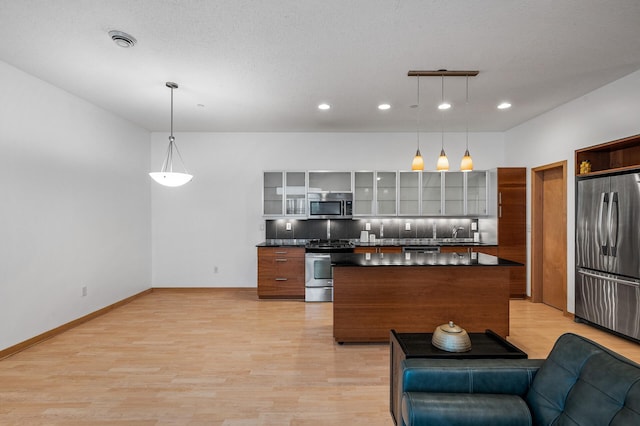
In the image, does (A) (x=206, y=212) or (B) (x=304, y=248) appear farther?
(A) (x=206, y=212)

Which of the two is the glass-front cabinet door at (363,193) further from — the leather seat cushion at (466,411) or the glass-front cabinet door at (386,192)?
the leather seat cushion at (466,411)

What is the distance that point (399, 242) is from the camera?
5914 mm

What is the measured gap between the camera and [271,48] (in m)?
2.97

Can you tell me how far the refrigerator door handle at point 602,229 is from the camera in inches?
150

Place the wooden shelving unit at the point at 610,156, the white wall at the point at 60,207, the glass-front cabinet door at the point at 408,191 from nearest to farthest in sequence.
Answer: the white wall at the point at 60,207 < the wooden shelving unit at the point at 610,156 < the glass-front cabinet door at the point at 408,191

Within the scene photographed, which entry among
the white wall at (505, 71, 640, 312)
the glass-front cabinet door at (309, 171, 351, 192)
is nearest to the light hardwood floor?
the white wall at (505, 71, 640, 312)

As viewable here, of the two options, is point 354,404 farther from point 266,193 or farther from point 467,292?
point 266,193

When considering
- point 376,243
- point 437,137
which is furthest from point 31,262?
point 437,137

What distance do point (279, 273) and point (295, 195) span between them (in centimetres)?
139

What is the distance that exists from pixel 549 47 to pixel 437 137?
317 cm

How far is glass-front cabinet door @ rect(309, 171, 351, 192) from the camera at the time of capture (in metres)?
5.90

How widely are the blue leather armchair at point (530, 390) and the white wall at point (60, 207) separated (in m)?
4.03

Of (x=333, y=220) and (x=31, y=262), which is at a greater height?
(x=333, y=220)

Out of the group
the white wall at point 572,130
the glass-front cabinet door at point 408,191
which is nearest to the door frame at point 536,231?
the white wall at point 572,130
